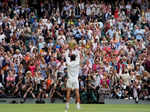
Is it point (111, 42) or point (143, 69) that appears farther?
point (111, 42)

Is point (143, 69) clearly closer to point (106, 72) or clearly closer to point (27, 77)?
point (106, 72)

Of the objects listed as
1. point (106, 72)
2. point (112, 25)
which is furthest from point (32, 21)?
point (106, 72)

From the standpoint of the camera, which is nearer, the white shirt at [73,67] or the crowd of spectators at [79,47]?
the white shirt at [73,67]

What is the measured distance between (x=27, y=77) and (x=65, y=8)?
8132 mm

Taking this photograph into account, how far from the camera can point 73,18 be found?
31328 millimetres

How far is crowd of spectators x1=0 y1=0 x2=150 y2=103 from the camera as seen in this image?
25.0 meters

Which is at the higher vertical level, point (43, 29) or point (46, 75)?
point (43, 29)

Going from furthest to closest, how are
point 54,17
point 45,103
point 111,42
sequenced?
point 54,17
point 111,42
point 45,103

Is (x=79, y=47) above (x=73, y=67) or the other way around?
above

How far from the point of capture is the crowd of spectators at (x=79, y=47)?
25.0 m

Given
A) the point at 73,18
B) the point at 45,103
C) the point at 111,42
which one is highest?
the point at 73,18

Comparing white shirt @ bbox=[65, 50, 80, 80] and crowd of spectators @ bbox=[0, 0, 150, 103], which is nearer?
white shirt @ bbox=[65, 50, 80, 80]

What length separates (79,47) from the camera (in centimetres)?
2734

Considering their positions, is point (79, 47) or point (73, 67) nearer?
point (73, 67)
